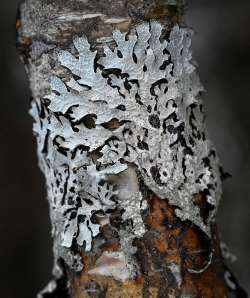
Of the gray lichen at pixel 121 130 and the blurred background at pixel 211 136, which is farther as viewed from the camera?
the blurred background at pixel 211 136

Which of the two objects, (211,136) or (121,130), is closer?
(121,130)

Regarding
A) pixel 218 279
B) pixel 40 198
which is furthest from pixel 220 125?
pixel 218 279

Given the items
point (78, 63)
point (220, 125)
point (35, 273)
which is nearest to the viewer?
point (78, 63)

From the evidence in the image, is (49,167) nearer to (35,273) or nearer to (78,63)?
(78,63)

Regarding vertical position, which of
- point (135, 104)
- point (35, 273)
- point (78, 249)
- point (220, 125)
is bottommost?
point (35, 273)

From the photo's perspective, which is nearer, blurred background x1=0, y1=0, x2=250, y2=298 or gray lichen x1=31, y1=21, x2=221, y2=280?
gray lichen x1=31, y1=21, x2=221, y2=280
